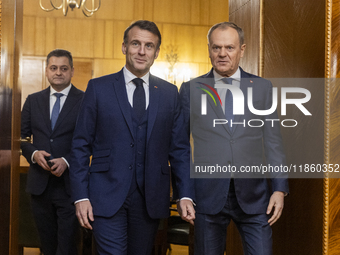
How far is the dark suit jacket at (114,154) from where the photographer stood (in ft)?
6.84

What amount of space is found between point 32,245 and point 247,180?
2.34 metres

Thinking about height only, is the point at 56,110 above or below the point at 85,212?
above

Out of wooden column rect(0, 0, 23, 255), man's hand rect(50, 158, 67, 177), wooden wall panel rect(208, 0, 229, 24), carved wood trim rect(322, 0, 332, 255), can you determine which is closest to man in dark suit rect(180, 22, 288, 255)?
carved wood trim rect(322, 0, 332, 255)

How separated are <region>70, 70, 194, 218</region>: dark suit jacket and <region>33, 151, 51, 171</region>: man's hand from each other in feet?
2.94

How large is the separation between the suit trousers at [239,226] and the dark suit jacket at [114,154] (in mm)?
183

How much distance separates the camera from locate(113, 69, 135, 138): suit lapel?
6.89ft

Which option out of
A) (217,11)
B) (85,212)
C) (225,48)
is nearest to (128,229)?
(85,212)

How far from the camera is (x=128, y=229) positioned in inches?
85.0

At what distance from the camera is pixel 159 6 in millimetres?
8773

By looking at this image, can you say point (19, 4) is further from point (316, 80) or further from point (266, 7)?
point (316, 80)

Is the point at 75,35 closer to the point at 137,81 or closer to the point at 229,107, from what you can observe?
the point at 137,81

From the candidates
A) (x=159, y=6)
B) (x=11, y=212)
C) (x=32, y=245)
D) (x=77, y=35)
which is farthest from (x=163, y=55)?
(x=11, y=212)

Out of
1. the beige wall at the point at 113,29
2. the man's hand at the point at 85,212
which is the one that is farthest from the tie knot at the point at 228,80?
the beige wall at the point at 113,29

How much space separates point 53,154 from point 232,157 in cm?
152
